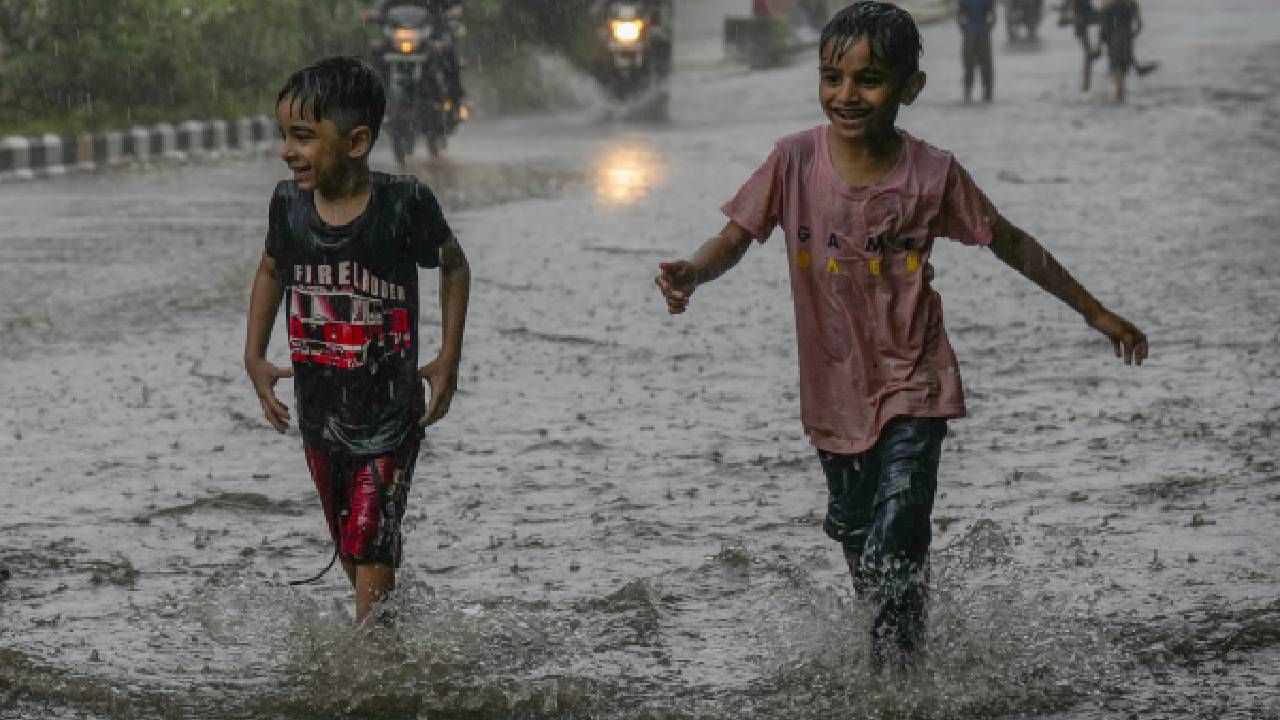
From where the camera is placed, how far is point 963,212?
4.38 metres

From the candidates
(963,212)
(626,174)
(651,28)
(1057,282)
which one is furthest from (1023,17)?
(963,212)

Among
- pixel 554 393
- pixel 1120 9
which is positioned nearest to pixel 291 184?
pixel 554 393

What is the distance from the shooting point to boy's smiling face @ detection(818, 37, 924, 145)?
4301 mm

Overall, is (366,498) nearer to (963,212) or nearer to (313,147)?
(313,147)

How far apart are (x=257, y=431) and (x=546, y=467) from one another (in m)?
1.08

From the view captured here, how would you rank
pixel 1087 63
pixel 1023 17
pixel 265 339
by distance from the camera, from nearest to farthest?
pixel 265 339 < pixel 1087 63 < pixel 1023 17

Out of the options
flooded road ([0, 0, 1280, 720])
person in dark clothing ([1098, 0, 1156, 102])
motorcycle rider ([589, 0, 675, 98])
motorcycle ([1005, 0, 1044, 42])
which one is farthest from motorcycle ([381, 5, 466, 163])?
motorcycle ([1005, 0, 1044, 42])

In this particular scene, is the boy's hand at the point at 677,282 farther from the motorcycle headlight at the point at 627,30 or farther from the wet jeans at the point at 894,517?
the motorcycle headlight at the point at 627,30

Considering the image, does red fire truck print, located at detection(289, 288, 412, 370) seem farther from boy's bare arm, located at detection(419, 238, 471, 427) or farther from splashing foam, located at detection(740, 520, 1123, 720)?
splashing foam, located at detection(740, 520, 1123, 720)

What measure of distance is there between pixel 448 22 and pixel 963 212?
54.0ft

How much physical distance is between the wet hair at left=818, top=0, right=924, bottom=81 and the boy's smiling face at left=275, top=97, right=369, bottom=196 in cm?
89

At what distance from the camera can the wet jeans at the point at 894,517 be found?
430 cm

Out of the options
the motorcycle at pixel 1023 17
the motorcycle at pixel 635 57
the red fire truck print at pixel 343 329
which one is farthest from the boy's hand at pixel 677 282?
the motorcycle at pixel 1023 17

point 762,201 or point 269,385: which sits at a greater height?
point 762,201
